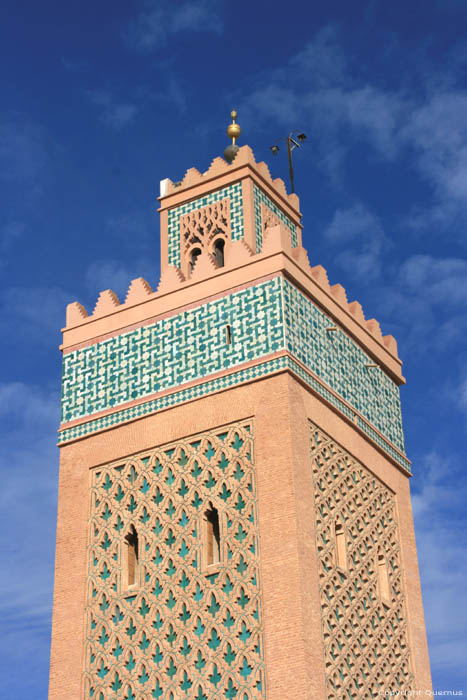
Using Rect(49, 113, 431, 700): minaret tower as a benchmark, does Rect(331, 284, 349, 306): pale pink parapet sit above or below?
above

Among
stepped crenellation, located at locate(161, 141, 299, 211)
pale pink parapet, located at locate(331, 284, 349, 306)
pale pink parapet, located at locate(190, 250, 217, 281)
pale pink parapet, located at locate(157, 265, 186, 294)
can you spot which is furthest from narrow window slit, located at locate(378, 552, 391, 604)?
stepped crenellation, located at locate(161, 141, 299, 211)

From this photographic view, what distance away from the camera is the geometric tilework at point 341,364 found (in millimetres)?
13812

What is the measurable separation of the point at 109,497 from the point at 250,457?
6.06 ft

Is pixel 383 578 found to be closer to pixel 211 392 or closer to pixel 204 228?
pixel 211 392

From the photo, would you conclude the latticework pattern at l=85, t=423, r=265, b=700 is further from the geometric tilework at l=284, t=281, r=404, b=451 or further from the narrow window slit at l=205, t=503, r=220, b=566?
the geometric tilework at l=284, t=281, r=404, b=451

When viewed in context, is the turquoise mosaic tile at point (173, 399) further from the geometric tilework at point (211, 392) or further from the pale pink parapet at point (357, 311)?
the pale pink parapet at point (357, 311)

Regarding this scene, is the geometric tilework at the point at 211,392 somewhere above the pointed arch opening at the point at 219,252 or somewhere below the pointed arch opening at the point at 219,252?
below

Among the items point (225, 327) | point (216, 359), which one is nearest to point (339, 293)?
point (225, 327)

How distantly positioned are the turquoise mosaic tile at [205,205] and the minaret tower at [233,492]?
4cm

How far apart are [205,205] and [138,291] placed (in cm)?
166

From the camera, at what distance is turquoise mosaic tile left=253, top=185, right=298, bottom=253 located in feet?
50.2

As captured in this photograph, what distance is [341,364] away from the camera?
48.3 ft

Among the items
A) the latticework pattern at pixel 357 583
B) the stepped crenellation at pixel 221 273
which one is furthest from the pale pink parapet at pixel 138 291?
the latticework pattern at pixel 357 583

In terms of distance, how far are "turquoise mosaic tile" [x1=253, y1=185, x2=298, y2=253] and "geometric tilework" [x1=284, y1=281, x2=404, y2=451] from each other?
4.33 feet
